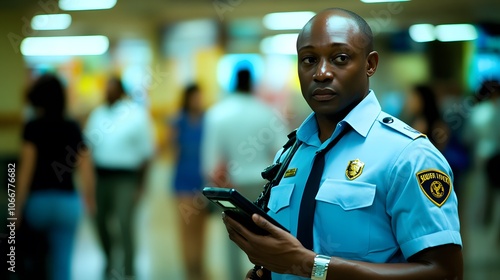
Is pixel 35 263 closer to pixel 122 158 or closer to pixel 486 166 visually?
pixel 122 158

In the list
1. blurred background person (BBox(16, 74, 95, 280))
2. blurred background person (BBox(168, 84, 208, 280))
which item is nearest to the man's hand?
blurred background person (BBox(16, 74, 95, 280))

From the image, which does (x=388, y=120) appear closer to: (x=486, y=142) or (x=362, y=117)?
(x=362, y=117)

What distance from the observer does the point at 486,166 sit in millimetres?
4340

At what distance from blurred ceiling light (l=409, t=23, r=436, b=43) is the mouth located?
3006mm

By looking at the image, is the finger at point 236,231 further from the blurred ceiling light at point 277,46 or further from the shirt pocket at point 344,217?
the blurred ceiling light at point 277,46

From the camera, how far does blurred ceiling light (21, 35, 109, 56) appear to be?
13.8ft

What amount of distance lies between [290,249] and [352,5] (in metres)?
3.12

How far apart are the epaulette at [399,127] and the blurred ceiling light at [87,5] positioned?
3211 millimetres

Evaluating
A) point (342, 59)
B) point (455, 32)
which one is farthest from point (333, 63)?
point (455, 32)

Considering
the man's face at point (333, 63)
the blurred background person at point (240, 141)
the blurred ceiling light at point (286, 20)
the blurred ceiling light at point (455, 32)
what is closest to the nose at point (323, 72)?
the man's face at point (333, 63)

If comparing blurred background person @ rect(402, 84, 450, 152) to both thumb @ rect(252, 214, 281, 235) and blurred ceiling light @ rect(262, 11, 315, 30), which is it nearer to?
blurred ceiling light @ rect(262, 11, 315, 30)

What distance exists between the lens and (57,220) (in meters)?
3.81

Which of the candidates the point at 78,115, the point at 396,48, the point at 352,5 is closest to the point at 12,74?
the point at 78,115

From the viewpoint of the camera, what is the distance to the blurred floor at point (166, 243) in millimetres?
4246
